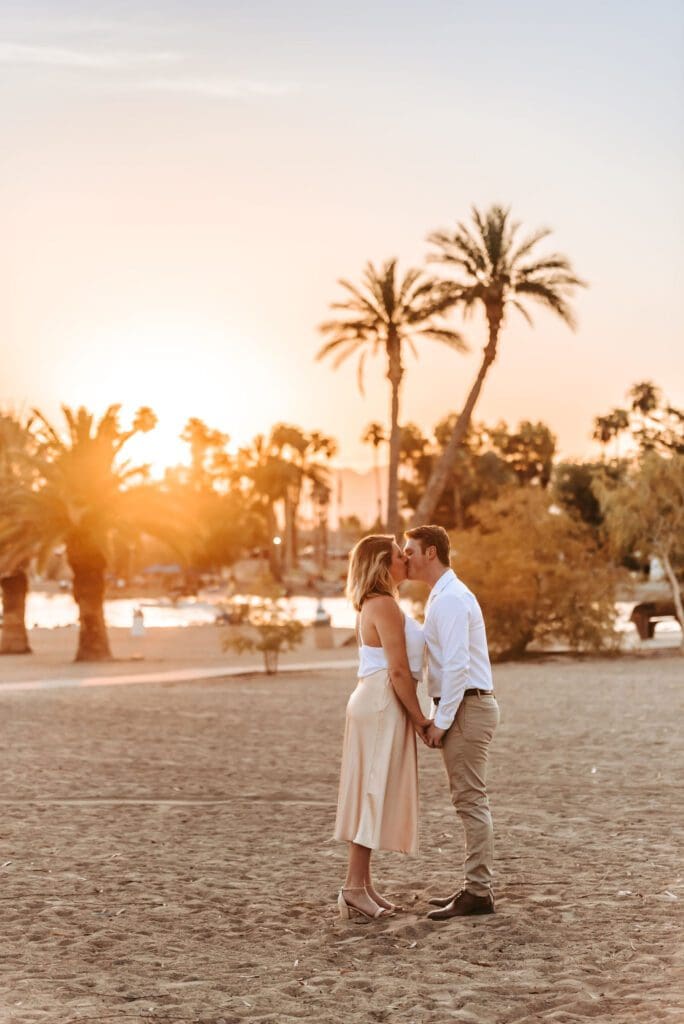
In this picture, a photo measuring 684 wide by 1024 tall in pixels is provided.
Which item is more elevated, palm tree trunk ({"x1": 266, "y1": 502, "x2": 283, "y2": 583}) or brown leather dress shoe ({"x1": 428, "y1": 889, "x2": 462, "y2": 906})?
palm tree trunk ({"x1": 266, "y1": 502, "x2": 283, "y2": 583})

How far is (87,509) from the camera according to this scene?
3456 centimetres

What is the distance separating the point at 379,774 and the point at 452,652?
73 cm

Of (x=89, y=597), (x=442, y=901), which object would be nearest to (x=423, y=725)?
(x=442, y=901)

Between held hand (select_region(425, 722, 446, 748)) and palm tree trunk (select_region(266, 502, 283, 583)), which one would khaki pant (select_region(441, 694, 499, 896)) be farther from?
palm tree trunk (select_region(266, 502, 283, 583))

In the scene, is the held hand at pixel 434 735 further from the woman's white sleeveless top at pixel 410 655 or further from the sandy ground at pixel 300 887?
the sandy ground at pixel 300 887

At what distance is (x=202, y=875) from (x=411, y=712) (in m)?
2.29

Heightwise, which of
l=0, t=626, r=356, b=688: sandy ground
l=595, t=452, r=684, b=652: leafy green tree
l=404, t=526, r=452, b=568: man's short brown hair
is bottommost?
l=0, t=626, r=356, b=688: sandy ground

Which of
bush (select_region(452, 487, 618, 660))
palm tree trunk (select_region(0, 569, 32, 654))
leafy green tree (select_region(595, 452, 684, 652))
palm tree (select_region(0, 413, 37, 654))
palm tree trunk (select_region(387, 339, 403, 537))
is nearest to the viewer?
bush (select_region(452, 487, 618, 660))

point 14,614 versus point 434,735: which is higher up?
point 14,614

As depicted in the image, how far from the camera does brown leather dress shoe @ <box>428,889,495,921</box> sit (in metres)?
7.36

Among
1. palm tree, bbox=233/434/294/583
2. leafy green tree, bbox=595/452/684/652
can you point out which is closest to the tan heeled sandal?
leafy green tree, bbox=595/452/684/652

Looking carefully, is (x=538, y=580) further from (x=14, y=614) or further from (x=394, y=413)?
(x=394, y=413)

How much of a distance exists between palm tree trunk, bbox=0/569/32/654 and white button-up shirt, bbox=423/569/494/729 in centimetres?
3255

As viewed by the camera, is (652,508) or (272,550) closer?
(652,508)
